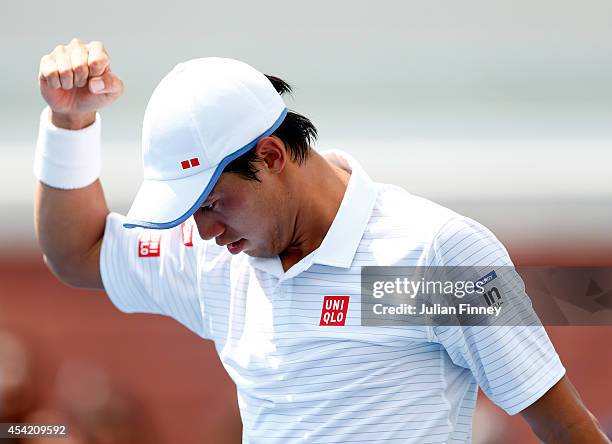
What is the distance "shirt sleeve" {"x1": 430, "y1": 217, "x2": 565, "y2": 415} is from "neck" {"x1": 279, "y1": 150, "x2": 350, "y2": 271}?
14cm

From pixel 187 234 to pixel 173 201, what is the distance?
0.70ft

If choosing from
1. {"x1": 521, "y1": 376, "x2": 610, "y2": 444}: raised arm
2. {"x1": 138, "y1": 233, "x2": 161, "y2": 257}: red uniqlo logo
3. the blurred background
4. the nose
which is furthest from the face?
the blurred background

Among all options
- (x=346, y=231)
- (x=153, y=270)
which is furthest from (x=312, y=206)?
(x=153, y=270)

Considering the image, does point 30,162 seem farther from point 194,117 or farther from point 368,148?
point 194,117

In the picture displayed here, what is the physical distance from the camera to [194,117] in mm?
1036

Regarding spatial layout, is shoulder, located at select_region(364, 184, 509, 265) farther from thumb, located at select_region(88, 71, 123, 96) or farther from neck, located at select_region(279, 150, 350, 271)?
thumb, located at select_region(88, 71, 123, 96)

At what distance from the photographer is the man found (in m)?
1.05

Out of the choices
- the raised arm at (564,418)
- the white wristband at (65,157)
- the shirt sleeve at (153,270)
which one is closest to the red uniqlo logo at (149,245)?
the shirt sleeve at (153,270)

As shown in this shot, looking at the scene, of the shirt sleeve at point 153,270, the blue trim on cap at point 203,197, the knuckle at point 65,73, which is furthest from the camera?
the shirt sleeve at point 153,270

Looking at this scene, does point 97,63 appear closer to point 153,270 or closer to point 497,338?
point 153,270

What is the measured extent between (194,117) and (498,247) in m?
0.37

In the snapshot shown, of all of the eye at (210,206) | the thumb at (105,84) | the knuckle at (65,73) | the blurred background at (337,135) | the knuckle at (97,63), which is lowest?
the blurred background at (337,135)

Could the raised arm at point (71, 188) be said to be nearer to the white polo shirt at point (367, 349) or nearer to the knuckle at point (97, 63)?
the knuckle at point (97, 63)

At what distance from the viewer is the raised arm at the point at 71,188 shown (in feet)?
4.04
